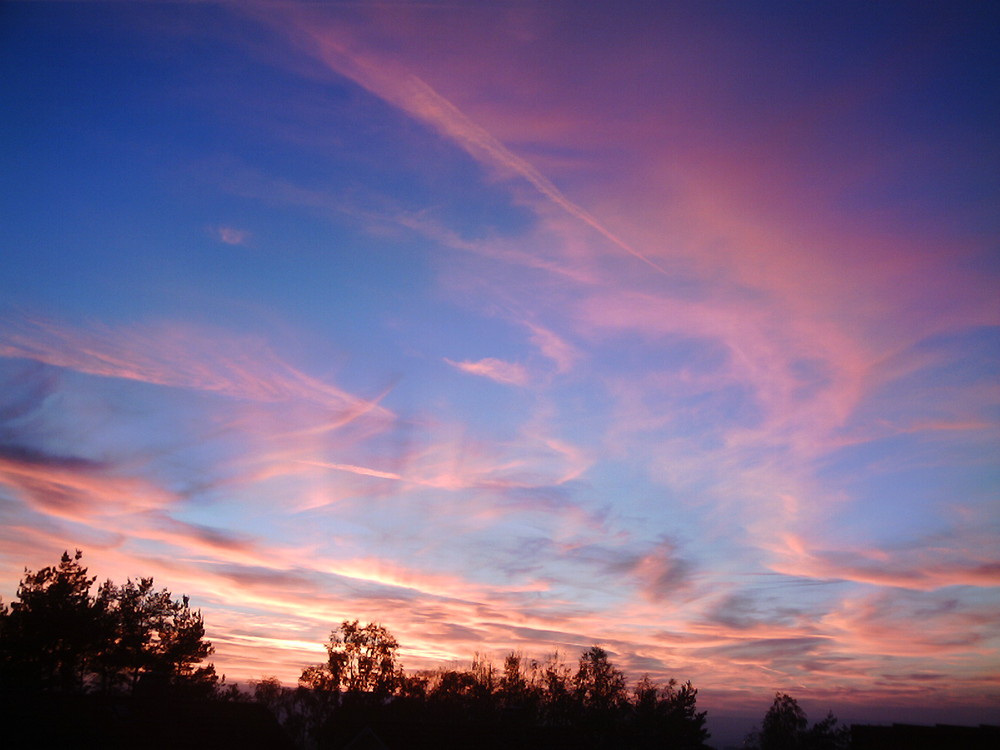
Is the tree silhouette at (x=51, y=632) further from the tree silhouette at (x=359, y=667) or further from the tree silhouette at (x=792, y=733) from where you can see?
the tree silhouette at (x=792, y=733)

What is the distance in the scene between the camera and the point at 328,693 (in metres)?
85.5

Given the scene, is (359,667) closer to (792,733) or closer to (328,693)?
(328,693)

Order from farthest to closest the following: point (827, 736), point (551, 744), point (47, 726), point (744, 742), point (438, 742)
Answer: point (744, 742)
point (827, 736)
point (551, 744)
point (438, 742)
point (47, 726)

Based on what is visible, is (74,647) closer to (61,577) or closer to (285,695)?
(61,577)

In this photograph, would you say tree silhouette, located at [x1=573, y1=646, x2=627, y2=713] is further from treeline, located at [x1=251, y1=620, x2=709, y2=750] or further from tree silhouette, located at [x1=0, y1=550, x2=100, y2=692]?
tree silhouette, located at [x1=0, y1=550, x2=100, y2=692]

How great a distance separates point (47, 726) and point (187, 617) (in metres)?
44.3

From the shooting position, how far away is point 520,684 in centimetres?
9300

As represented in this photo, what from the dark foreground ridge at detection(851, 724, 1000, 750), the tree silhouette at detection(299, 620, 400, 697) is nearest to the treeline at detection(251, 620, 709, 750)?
the tree silhouette at detection(299, 620, 400, 697)

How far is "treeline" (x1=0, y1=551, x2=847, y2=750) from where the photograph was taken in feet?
124

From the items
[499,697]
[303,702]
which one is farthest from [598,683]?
[303,702]

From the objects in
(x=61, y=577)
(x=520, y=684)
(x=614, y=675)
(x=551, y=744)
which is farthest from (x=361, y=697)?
(x=551, y=744)

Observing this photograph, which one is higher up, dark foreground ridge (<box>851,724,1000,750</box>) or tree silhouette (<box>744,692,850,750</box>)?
dark foreground ridge (<box>851,724,1000,750</box>)

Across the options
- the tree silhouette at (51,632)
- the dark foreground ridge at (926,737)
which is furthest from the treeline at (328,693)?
the dark foreground ridge at (926,737)

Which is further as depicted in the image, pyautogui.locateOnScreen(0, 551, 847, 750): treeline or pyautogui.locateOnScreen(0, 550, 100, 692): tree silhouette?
pyautogui.locateOnScreen(0, 550, 100, 692): tree silhouette
